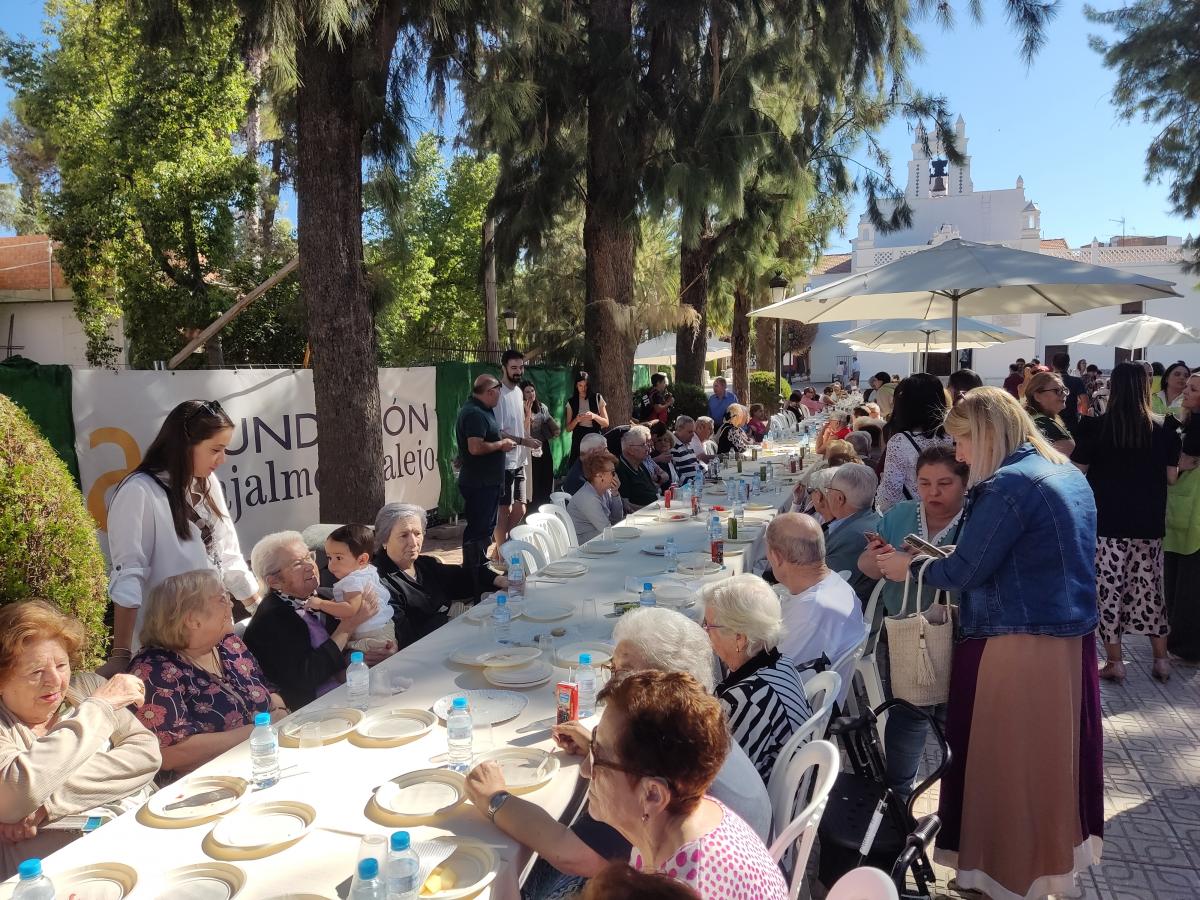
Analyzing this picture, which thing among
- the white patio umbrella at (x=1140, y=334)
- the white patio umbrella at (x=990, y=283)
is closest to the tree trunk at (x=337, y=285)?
the white patio umbrella at (x=990, y=283)

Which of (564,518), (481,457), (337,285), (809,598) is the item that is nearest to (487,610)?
(809,598)

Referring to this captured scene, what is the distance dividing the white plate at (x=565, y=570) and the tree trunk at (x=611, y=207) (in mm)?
5729

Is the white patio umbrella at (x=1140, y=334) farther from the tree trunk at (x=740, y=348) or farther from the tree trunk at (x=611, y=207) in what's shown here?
the tree trunk at (x=611, y=207)

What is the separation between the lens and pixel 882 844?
2408 mm

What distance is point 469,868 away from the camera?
1709mm

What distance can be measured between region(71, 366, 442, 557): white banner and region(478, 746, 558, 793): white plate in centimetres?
403

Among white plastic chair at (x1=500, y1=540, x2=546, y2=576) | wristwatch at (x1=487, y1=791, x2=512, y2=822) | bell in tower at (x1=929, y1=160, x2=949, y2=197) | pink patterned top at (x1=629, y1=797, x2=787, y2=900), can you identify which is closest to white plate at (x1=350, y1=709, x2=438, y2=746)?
wristwatch at (x1=487, y1=791, x2=512, y2=822)

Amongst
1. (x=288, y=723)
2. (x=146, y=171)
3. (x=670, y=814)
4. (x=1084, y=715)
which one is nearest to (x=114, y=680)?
(x=288, y=723)

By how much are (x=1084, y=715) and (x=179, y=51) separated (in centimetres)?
582

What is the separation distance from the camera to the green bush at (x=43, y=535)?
269 cm

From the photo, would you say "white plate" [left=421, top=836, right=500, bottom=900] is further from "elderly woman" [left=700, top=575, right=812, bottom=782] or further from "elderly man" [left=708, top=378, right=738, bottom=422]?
"elderly man" [left=708, top=378, right=738, bottom=422]

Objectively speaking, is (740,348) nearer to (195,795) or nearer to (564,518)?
(564,518)

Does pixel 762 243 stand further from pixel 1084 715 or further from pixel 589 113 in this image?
pixel 1084 715

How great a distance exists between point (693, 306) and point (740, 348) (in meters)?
4.50
